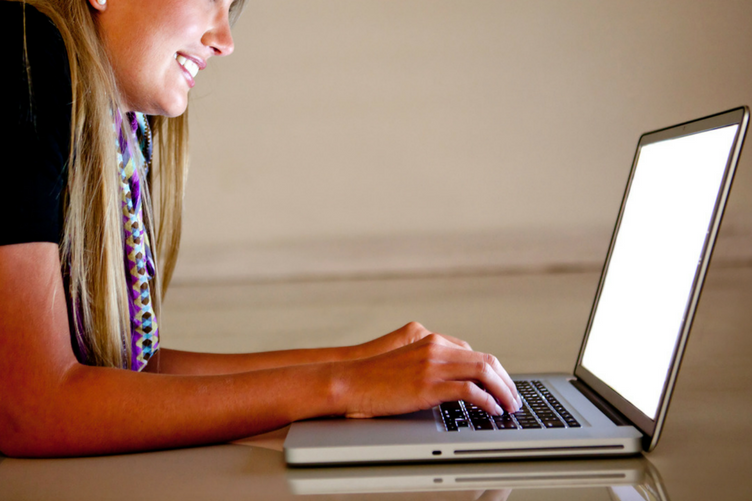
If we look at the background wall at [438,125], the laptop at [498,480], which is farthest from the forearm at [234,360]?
the background wall at [438,125]

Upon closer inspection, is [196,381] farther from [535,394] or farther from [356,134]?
[356,134]

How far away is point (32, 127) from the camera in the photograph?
668 mm

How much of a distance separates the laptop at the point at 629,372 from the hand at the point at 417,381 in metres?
0.02

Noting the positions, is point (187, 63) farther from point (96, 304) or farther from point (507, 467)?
point (507, 467)

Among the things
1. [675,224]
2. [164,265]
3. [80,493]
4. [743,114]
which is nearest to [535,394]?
[675,224]

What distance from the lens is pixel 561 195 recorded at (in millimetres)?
2502

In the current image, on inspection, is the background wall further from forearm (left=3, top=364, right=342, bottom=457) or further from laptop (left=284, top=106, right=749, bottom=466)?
forearm (left=3, top=364, right=342, bottom=457)

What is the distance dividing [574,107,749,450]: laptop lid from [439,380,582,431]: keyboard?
65mm

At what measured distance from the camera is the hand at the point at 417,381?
64 centimetres

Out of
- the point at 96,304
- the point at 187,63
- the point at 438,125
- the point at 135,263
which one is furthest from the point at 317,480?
the point at 438,125

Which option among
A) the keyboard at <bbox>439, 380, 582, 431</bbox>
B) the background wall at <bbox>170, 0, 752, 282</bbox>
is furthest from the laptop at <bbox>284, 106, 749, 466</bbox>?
the background wall at <bbox>170, 0, 752, 282</bbox>

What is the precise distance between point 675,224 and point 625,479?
32 centimetres

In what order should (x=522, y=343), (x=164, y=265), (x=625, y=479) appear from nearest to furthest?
(x=625, y=479)
(x=164, y=265)
(x=522, y=343)

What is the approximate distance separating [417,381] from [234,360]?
42 cm
